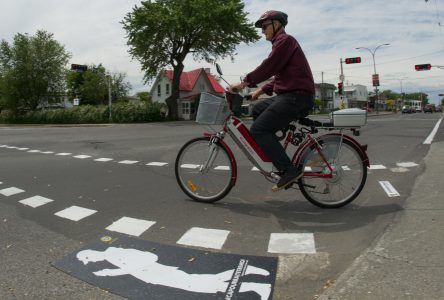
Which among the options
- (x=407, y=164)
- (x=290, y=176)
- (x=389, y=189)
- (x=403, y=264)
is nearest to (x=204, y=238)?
(x=290, y=176)

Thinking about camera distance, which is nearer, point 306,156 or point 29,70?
point 306,156

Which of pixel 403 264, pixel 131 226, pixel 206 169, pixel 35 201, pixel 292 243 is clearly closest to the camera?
pixel 403 264

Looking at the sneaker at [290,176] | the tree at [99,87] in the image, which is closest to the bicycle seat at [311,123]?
the sneaker at [290,176]

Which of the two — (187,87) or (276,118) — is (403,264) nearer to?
(276,118)

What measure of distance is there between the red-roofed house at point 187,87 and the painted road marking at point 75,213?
4925 centimetres

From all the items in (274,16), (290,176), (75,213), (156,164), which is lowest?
(75,213)

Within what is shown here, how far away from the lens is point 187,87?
188 feet

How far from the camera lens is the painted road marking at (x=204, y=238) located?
354 cm

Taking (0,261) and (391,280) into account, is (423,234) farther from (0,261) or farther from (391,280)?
(0,261)

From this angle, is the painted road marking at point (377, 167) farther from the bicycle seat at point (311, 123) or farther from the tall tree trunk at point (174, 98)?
the tall tree trunk at point (174, 98)

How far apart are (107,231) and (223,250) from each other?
124 cm

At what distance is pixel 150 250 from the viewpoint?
3430 mm

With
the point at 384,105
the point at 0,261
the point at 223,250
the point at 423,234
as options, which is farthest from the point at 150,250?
the point at 384,105

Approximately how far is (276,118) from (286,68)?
0.54 meters
